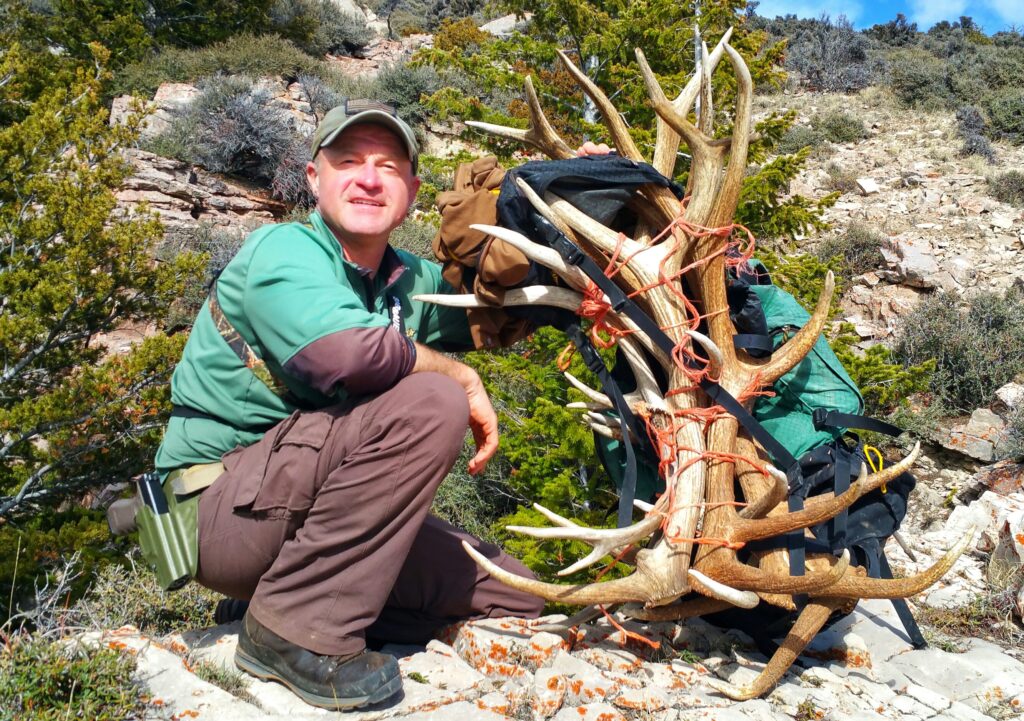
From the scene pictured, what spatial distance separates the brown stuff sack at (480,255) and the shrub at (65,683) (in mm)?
1644

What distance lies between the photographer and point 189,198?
488 inches

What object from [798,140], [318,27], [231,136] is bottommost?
[231,136]

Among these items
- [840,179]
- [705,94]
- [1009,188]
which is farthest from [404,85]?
[705,94]

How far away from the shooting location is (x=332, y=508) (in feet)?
8.18

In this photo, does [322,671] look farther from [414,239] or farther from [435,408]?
[414,239]

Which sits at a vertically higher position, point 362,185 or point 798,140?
point 798,140

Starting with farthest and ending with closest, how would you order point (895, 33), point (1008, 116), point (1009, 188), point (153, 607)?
point (895, 33) < point (1008, 116) < point (1009, 188) < point (153, 607)

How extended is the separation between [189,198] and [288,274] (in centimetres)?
1111

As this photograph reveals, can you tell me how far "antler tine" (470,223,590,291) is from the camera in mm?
2678

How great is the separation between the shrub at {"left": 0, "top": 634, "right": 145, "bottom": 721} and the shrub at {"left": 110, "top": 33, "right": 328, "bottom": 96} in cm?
1628

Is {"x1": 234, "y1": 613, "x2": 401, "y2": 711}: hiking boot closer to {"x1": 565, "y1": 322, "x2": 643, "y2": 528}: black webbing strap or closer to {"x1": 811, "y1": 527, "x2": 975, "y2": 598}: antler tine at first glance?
{"x1": 565, "y1": 322, "x2": 643, "y2": 528}: black webbing strap

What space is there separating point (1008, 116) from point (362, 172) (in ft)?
62.1

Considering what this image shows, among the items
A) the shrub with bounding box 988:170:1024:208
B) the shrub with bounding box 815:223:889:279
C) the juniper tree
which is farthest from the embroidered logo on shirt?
the shrub with bounding box 988:170:1024:208

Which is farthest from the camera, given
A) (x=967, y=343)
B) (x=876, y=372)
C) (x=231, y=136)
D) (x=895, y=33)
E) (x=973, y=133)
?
(x=895, y=33)
